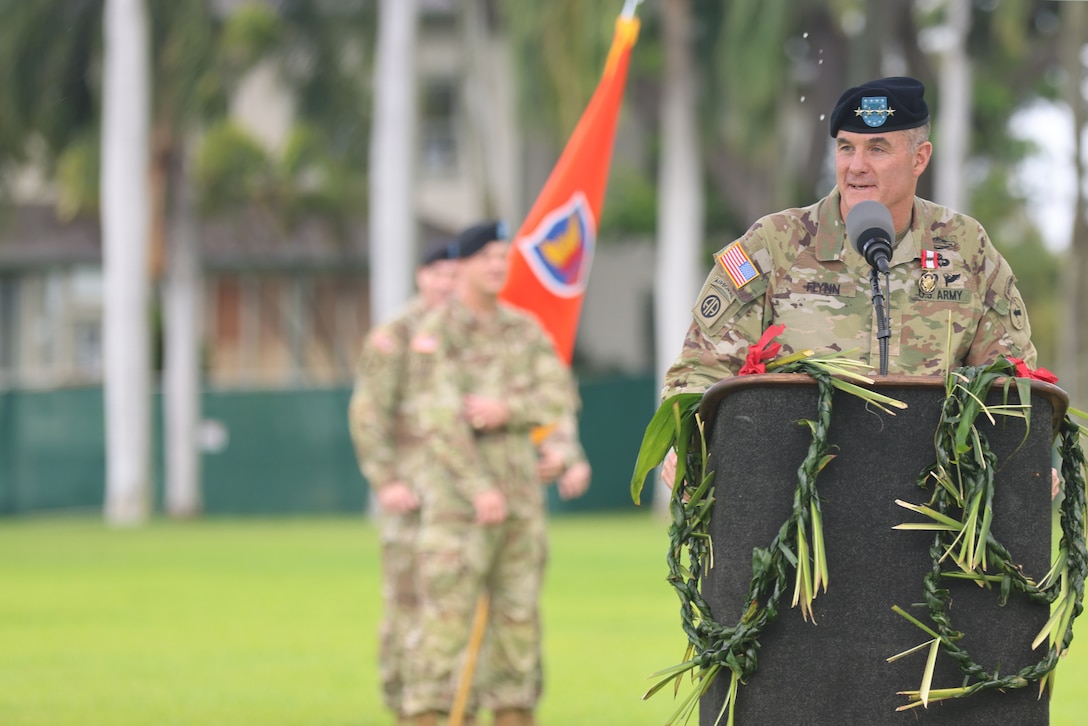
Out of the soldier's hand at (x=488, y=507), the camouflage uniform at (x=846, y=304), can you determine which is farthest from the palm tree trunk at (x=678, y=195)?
the camouflage uniform at (x=846, y=304)

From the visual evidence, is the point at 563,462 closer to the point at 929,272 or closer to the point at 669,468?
the point at 929,272

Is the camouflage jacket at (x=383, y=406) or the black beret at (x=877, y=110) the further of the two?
the camouflage jacket at (x=383, y=406)

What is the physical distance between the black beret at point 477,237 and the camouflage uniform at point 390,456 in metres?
0.77

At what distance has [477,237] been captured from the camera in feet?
28.2

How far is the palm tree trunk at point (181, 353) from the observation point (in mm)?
30906

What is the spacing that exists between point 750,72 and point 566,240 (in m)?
18.4

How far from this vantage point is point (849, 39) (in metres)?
34.0

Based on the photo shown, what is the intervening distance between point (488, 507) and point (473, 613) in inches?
18.1

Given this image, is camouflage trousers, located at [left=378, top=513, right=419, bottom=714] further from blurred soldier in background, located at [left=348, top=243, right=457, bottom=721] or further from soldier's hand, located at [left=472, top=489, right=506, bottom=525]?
soldier's hand, located at [left=472, top=489, right=506, bottom=525]

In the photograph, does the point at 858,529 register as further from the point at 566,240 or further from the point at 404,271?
the point at 404,271

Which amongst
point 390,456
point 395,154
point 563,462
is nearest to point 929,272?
point 563,462

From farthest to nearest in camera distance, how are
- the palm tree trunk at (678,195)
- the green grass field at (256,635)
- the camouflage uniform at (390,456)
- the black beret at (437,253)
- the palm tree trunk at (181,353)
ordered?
the palm tree trunk at (181,353)
the palm tree trunk at (678,195)
the green grass field at (256,635)
the black beret at (437,253)
the camouflage uniform at (390,456)

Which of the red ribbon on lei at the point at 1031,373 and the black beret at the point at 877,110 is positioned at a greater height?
the black beret at the point at 877,110

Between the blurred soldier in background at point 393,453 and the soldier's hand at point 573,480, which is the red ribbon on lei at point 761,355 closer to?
the soldier's hand at point 573,480
